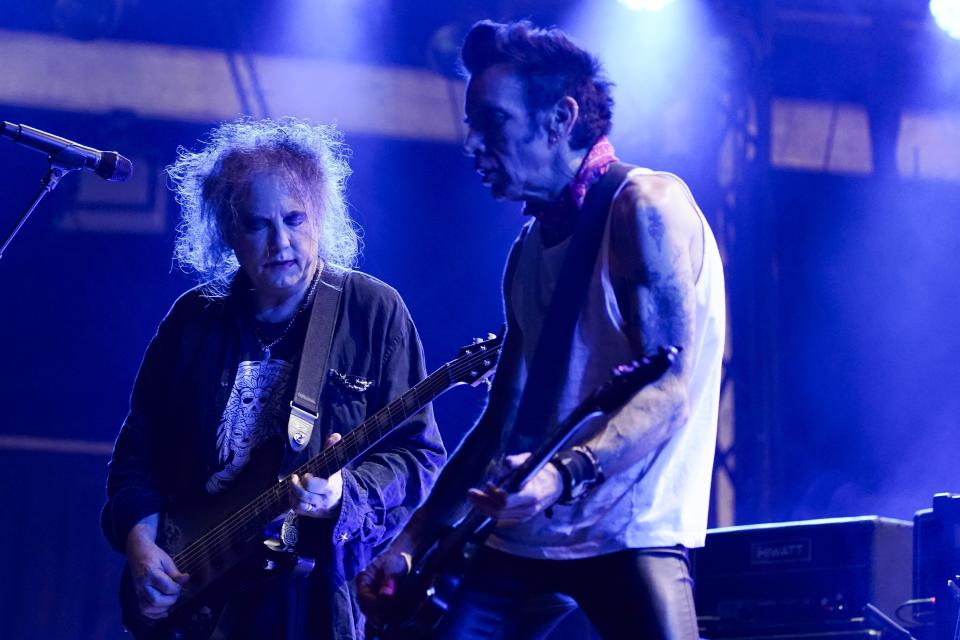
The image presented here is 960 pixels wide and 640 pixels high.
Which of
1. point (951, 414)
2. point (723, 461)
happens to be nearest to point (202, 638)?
point (723, 461)

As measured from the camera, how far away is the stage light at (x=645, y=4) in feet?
23.6

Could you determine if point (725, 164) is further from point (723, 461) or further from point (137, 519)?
point (137, 519)

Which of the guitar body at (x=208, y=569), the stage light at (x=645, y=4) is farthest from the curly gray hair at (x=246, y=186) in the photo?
the stage light at (x=645, y=4)

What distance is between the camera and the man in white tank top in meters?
2.21

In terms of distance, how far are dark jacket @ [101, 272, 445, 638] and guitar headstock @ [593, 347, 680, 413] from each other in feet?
4.76

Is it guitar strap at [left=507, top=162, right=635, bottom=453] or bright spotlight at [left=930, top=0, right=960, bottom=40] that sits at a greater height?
bright spotlight at [left=930, top=0, right=960, bottom=40]

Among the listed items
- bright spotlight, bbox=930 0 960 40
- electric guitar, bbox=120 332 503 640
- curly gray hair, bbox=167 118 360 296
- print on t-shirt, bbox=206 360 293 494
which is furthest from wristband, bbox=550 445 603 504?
bright spotlight, bbox=930 0 960 40

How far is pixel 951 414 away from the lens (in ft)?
24.7

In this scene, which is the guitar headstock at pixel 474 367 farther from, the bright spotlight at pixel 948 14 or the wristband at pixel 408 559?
the bright spotlight at pixel 948 14

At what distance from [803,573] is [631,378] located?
2422 mm

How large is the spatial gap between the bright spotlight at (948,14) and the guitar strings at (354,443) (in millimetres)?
5075

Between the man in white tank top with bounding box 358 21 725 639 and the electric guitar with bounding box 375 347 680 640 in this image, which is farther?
the electric guitar with bounding box 375 347 680 640

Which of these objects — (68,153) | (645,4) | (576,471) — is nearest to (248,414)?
(68,153)

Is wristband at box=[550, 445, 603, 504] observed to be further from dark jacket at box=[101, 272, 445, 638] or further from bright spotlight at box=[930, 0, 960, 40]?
bright spotlight at box=[930, 0, 960, 40]
